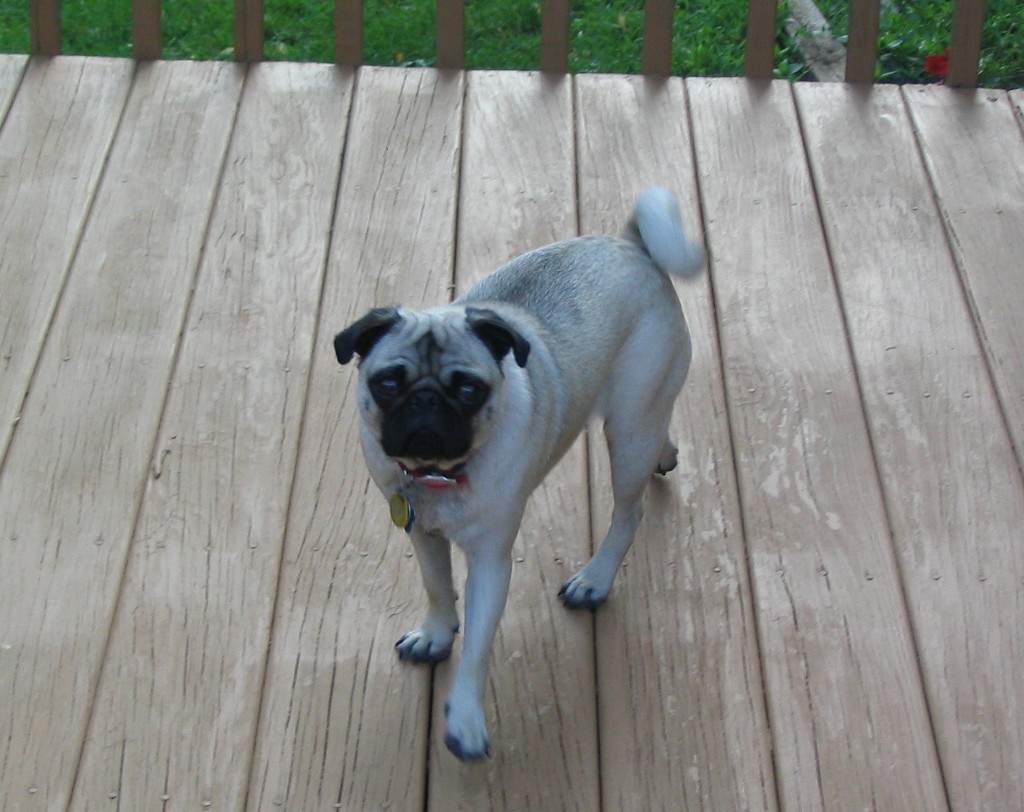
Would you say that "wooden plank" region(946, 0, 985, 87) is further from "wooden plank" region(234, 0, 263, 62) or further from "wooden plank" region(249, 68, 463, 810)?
"wooden plank" region(234, 0, 263, 62)

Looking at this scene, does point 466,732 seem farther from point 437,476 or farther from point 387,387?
point 387,387

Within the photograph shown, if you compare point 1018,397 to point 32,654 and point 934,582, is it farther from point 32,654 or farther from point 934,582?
point 32,654

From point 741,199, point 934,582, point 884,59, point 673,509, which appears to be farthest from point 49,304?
point 884,59

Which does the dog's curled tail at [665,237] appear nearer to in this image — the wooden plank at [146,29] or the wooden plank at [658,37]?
the wooden plank at [658,37]

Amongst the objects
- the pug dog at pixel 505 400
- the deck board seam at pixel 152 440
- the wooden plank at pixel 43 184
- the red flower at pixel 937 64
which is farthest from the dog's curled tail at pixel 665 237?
the red flower at pixel 937 64

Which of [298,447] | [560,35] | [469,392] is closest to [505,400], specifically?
[469,392]

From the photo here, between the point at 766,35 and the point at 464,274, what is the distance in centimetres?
160

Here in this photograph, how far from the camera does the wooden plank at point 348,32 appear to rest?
4734mm

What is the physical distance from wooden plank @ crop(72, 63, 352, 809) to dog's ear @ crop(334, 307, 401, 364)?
731 millimetres

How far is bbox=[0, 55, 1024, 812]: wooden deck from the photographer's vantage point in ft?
8.59

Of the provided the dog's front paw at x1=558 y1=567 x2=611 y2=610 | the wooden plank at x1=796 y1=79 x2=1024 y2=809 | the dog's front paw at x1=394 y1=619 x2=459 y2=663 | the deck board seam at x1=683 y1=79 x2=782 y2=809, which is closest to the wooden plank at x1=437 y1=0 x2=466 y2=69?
the deck board seam at x1=683 y1=79 x2=782 y2=809

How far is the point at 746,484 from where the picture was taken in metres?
3.24

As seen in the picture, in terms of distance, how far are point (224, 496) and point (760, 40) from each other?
2635 mm

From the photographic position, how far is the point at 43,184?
4.19 metres
